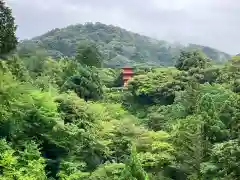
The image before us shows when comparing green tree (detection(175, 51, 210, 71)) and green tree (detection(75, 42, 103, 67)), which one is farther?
green tree (detection(75, 42, 103, 67))

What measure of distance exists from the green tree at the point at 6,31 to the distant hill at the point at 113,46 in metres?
61.0

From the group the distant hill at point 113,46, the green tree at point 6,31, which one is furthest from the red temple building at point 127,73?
the distant hill at point 113,46

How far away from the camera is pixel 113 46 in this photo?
9962 cm

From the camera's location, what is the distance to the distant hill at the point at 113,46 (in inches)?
3592

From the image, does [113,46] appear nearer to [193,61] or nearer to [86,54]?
[86,54]

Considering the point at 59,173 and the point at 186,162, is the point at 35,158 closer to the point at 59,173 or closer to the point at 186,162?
the point at 59,173

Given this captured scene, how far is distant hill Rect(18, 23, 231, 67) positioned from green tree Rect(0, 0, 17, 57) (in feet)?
200

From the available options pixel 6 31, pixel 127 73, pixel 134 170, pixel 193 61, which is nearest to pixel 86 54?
pixel 127 73

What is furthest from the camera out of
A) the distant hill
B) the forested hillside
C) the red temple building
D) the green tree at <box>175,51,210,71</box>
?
the distant hill

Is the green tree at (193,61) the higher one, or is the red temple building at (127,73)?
the green tree at (193,61)

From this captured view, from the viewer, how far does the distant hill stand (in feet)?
299

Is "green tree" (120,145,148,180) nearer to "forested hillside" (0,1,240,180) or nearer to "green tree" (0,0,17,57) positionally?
"forested hillside" (0,1,240,180)

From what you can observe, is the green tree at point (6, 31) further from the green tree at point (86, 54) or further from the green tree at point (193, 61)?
the green tree at point (86, 54)

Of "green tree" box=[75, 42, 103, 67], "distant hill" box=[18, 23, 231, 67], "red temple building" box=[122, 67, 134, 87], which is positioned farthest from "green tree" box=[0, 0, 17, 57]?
"distant hill" box=[18, 23, 231, 67]
